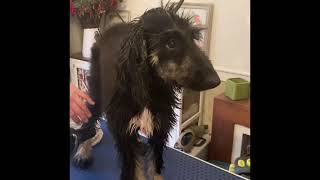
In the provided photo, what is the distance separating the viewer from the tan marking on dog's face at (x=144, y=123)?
3.20 ft

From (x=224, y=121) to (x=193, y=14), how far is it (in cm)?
29

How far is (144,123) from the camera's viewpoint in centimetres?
99

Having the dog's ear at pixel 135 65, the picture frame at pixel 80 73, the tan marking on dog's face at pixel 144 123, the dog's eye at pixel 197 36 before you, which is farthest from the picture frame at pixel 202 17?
the picture frame at pixel 80 73

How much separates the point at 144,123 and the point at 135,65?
167mm

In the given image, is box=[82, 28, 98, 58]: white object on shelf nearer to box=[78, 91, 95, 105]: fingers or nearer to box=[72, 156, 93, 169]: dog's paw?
box=[78, 91, 95, 105]: fingers

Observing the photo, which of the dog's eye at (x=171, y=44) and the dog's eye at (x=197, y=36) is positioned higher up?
the dog's eye at (x=197, y=36)

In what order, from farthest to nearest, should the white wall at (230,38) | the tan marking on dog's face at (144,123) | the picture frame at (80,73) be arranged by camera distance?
the picture frame at (80,73), the tan marking on dog's face at (144,123), the white wall at (230,38)

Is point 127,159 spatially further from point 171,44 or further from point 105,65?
point 171,44

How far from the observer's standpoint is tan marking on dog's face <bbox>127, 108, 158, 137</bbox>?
0.97m

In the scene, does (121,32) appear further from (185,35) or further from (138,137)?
(138,137)

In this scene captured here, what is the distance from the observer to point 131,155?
1039mm

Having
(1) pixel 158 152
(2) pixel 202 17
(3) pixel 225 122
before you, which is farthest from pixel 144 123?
(2) pixel 202 17

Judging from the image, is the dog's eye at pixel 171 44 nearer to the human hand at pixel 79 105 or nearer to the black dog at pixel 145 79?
the black dog at pixel 145 79

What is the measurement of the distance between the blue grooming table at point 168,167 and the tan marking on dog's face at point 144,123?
87mm
